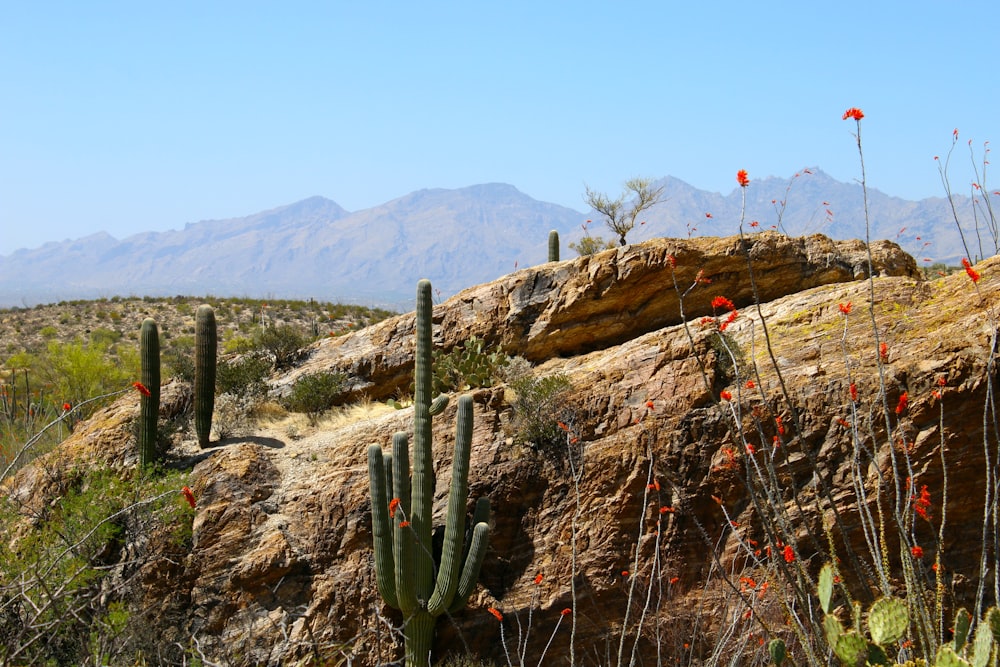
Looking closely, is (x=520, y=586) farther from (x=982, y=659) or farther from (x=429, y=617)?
(x=982, y=659)

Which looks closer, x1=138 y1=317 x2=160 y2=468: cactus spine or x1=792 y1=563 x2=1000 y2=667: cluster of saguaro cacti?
x1=792 y1=563 x2=1000 y2=667: cluster of saguaro cacti

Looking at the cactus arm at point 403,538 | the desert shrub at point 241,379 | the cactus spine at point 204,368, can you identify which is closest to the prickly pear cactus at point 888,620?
the cactus arm at point 403,538

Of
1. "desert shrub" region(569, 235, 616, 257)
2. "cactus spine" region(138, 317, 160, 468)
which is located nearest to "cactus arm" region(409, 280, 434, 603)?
"cactus spine" region(138, 317, 160, 468)

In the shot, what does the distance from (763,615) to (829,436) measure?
2.60m

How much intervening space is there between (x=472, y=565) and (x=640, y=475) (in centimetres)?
241

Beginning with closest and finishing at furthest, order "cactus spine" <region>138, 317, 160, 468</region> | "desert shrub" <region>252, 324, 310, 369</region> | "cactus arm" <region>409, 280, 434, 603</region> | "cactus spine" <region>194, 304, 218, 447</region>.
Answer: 1. "cactus arm" <region>409, 280, 434, 603</region>
2. "cactus spine" <region>138, 317, 160, 468</region>
3. "cactus spine" <region>194, 304, 218, 447</region>
4. "desert shrub" <region>252, 324, 310, 369</region>

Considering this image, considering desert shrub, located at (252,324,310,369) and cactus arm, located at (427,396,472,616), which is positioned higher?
desert shrub, located at (252,324,310,369)

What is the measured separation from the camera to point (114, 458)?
41.4 feet

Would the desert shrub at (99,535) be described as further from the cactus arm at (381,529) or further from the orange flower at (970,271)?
the orange flower at (970,271)

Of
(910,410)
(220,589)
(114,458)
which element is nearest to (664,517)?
(910,410)

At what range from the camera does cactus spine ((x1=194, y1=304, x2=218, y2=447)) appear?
12164 millimetres

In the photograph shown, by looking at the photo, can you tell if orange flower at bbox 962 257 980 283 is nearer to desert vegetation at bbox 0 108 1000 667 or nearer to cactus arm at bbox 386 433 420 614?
desert vegetation at bbox 0 108 1000 667

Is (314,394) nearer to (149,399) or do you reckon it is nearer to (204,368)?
(204,368)

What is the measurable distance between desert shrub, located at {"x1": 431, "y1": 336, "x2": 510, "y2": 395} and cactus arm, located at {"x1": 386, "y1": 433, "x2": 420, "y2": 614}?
3.44 metres
